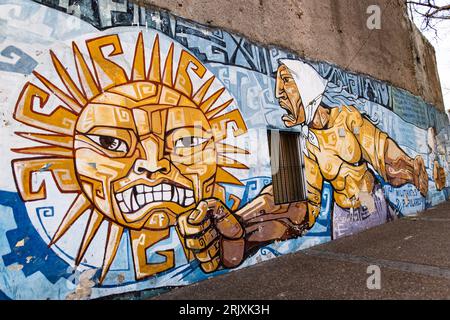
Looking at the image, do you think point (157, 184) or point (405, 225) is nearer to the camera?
point (157, 184)

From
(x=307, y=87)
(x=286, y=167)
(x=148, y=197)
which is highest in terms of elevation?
(x=307, y=87)

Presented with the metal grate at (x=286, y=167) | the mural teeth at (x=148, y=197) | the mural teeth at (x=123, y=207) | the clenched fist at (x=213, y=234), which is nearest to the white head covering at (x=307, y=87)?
the metal grate at (x=286, y=167)

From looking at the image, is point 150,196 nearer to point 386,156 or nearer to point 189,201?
point 189,201

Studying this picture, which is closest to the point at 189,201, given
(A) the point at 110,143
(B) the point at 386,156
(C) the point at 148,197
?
(C) the point at 148,197

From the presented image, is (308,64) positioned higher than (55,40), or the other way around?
(308,64)

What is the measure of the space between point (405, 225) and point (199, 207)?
4747 millimetres

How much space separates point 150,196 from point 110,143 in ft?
2.38

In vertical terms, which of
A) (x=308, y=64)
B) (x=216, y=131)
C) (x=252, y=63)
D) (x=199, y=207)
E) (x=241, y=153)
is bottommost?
(x=199, y=207)

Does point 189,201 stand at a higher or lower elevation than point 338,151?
lower

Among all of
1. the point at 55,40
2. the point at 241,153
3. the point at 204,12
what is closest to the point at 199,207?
the point at 241,153

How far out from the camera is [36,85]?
104 inches

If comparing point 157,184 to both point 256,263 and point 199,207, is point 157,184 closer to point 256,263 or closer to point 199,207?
point 199,207

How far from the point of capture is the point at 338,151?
5.48 metres

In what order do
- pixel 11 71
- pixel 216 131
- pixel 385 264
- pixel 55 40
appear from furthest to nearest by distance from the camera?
pixel 216 131 < pixel 385 264 < pixel 55 40 < pixel 11 71
